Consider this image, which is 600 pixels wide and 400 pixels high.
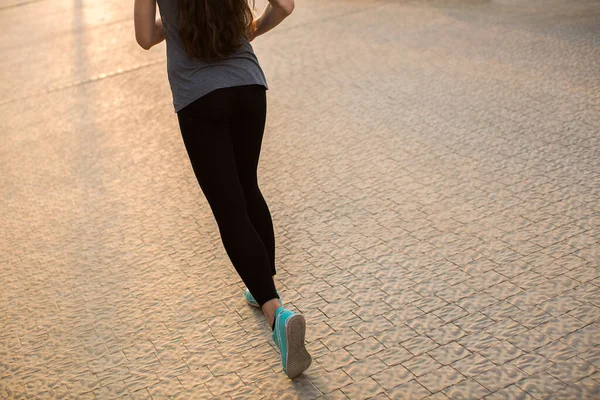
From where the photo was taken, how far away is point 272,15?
82.0 inches

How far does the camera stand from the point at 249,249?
2.08 meters

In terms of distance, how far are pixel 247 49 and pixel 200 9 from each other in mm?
185

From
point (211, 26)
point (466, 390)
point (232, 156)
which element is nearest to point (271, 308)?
point (232, 156)

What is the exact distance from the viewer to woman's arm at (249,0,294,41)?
205 cm

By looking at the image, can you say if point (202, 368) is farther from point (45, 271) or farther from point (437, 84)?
point (437, 84)

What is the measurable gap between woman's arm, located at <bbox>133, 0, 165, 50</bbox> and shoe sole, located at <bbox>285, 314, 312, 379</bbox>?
0.83m

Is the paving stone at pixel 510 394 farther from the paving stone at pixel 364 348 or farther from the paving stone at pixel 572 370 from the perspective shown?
the paving stone at pixel 364 348

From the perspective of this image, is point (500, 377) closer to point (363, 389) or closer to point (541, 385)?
point (541, 385)

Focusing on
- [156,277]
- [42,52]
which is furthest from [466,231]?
[42,52]

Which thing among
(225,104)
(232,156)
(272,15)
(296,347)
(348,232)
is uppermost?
(272,15)

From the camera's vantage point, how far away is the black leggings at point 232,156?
200 cm

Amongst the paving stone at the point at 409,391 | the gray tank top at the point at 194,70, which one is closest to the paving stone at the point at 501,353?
the paving stone at the point at 409,391

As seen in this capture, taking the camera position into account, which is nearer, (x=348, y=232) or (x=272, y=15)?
(x=272, y=15)

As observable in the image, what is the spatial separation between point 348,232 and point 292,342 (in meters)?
0.90
